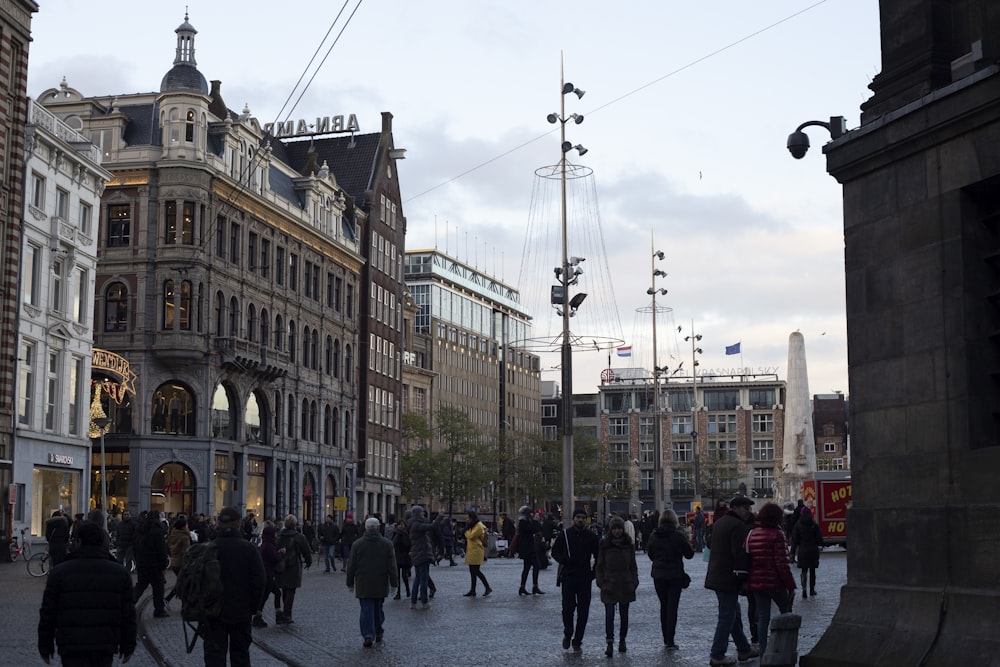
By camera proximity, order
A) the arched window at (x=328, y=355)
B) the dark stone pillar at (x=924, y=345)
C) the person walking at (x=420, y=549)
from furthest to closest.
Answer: the arched window at (x=328, y=355)
the person walking at (x=420, y=549)
the dark stone pillar at (x=924, y=345)

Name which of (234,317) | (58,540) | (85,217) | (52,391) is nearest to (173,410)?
(234,317)

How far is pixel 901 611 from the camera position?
12.8 metres

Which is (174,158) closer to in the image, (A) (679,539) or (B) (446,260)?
(A) (679,539)

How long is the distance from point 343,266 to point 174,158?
66.3 ft

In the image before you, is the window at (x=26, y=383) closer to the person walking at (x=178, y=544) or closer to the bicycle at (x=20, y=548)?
the bicycle at (x=20, y=548)

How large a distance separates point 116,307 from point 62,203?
495 inches

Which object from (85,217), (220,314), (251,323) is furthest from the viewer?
(251,323)

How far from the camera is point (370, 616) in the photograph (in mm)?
18703

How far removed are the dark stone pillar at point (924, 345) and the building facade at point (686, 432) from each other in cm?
14088

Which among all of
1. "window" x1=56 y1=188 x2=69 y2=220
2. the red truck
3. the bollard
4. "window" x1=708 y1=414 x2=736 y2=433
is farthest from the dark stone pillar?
"window" x1=708 y1=414 x2=736 y2=433

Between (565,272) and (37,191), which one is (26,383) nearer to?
(37,191)

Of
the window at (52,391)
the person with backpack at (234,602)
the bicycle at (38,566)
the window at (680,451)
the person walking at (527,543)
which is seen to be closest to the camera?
the person with backpack at (234,602)

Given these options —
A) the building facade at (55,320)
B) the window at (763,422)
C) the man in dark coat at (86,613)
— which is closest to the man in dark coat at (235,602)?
the man in dark coat at (86,613)

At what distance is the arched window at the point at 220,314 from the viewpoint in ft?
213
